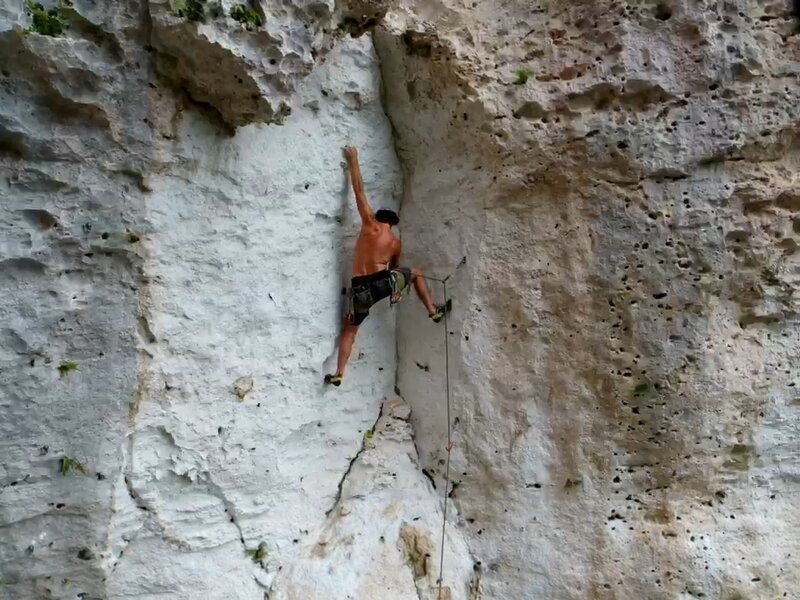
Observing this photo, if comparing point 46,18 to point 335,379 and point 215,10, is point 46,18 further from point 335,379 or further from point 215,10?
point 335,379

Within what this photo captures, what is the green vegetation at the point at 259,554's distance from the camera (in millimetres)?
3504

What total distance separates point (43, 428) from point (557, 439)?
2.66 meters

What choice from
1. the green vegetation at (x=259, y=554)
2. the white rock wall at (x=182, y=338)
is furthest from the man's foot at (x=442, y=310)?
the green vegetation at (x=259, y=554)

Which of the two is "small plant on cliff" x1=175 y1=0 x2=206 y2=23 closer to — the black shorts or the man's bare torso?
the man's bare torso

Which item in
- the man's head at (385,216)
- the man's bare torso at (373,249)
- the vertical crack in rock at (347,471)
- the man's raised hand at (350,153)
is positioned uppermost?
the man's raised hand at (350,153)

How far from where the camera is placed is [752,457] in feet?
11.6

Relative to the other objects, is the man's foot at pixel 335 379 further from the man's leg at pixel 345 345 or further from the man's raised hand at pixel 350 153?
the man's raised hand at pixel 350 153

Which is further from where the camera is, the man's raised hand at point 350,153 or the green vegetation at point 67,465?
the man's raised hand at point 350,153

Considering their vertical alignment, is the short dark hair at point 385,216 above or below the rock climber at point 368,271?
above

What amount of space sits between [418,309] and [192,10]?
2.14m

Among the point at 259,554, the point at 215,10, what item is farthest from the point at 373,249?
the point at 259,554

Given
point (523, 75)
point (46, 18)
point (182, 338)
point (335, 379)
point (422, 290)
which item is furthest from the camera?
point (422, 290)

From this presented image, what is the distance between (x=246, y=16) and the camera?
2898 millimetres

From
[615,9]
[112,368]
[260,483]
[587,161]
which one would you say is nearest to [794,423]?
[587,161]
